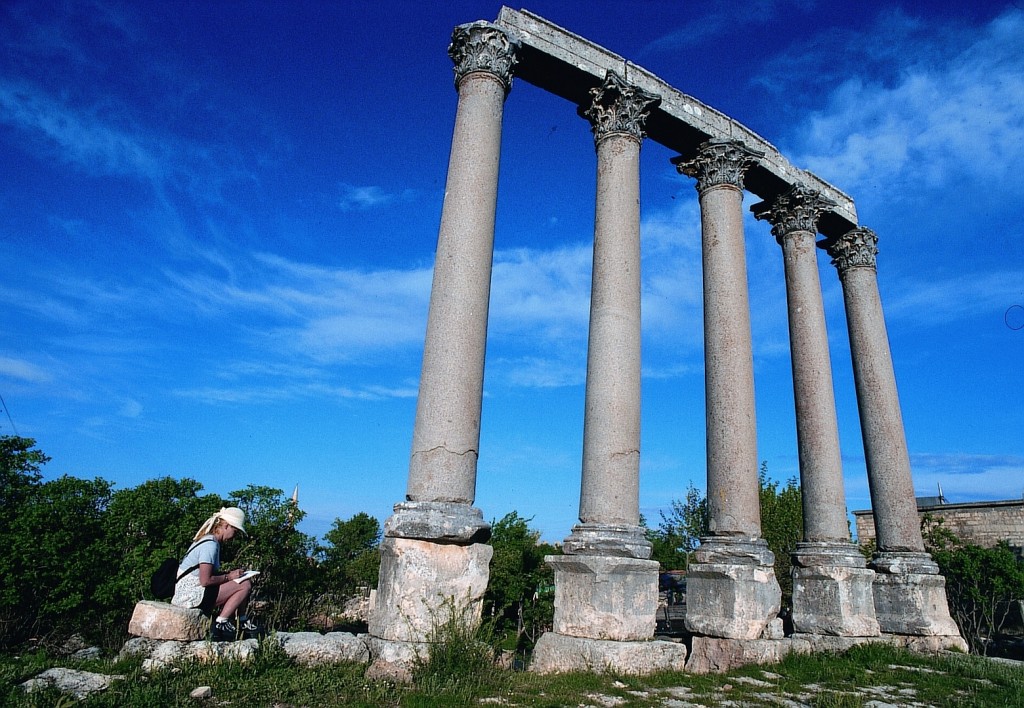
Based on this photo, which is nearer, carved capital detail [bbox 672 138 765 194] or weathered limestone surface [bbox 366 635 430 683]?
weathered limestone surface [bbox 366 635 430 683]

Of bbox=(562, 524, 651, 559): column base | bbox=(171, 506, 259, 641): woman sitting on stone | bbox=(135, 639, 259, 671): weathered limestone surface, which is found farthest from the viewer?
bbox=(562, 524, 651, 559): column base

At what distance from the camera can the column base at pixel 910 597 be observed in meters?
13.4

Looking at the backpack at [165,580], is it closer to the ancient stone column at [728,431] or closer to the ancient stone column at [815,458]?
the ancient stone column at [728,431]

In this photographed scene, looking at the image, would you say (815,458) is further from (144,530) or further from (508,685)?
(144,530)

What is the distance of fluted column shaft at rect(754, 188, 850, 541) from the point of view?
13.8 m

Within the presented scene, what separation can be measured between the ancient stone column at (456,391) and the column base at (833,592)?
7800 millimetres

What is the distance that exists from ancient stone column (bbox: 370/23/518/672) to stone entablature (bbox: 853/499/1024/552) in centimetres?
2473

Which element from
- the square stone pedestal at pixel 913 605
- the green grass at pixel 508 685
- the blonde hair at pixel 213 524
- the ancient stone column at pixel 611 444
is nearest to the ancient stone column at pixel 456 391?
the green grass at pixel 508 685

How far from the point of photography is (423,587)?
806 centimetres

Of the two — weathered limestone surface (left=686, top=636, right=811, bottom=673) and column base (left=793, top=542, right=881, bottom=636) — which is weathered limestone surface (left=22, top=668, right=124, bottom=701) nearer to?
weathered limestone surface (left=686, top=636, right=811, bottom=673)

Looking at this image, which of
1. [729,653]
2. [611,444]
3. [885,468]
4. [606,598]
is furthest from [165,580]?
[885,468]

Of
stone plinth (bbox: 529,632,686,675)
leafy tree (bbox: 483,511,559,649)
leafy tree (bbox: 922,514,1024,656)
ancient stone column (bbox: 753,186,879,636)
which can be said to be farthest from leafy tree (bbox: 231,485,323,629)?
leafy tree (bbox: 922,514,1024,656)

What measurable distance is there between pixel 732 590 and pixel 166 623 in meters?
8.32

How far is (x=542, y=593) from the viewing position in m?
21.5
